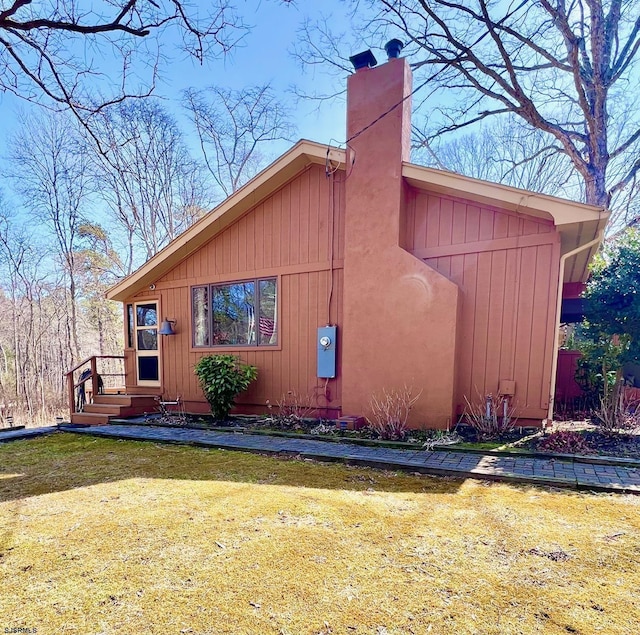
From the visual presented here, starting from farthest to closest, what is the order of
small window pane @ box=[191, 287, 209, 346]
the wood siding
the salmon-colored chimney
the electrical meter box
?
small window pane @ box=[191, 287, 209, 346] → the wood siding → the electrical meter box → the salmon-colored chimney

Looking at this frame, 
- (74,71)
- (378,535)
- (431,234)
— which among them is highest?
(74,71)

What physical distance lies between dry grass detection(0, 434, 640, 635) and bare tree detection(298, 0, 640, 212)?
7817 mm

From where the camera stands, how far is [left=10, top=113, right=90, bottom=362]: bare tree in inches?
507

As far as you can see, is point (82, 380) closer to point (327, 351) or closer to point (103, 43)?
point (327, 351)

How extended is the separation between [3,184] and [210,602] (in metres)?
16.5

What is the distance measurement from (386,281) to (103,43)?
4.95 m

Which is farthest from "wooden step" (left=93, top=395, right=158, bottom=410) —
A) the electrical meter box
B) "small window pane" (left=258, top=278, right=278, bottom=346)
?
the electrical meter box

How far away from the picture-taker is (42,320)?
14.7 meters

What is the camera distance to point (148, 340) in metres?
8.41

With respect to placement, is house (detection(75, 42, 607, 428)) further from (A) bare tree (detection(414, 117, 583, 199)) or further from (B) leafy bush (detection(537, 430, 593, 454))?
(A) bare tree (detection(414, 117, 583, 199))

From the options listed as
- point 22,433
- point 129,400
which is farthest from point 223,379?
point 22,433

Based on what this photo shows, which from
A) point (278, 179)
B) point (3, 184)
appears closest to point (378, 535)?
point (278, 179)

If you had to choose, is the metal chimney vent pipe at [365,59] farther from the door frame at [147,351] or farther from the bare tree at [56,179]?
the bare tree at [56,179]

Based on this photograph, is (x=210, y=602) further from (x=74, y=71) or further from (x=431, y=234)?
(x=74, y=71)
